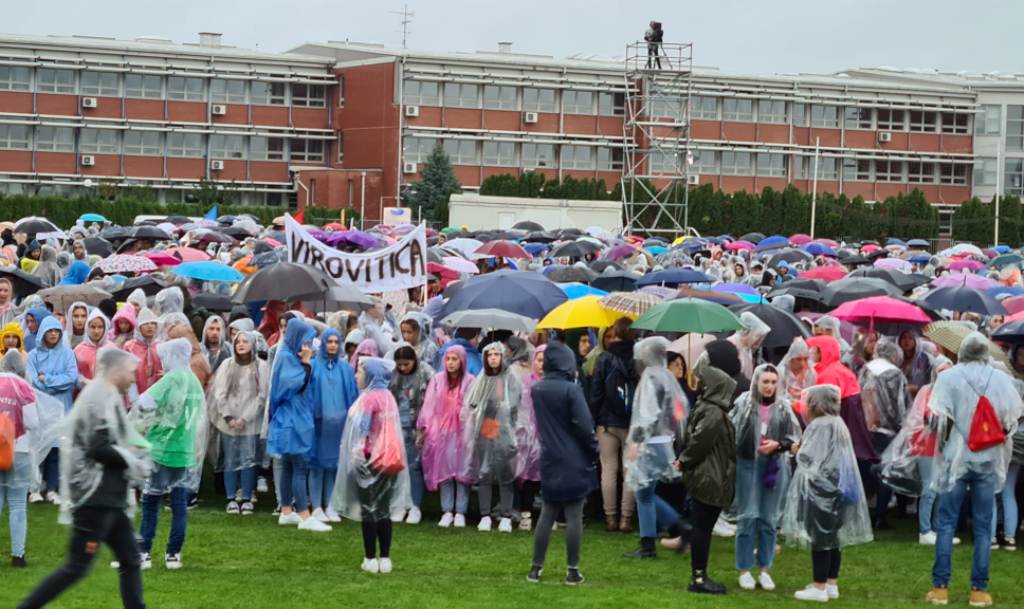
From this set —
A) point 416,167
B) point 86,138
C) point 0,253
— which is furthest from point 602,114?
point 0,253

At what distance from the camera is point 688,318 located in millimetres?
14562

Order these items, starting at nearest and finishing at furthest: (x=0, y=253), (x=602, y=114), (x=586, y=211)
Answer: (x=0, y=253) → (x=586, y=211) → (x=602, y=114)

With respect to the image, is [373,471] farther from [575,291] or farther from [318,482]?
[575,291]

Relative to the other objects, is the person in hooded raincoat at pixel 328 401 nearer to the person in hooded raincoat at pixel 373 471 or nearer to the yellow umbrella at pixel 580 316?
the person in hooded raincoat at pixel 373 471

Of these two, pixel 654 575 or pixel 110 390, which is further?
pixel 654 575

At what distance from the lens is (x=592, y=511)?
14945 mm

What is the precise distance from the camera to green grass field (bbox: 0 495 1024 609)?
11227 mm

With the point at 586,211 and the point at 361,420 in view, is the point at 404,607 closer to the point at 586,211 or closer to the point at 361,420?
the point at 361,420

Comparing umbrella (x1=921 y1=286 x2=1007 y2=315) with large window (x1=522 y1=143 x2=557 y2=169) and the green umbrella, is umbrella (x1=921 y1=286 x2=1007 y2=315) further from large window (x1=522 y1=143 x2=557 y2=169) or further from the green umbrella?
large window (x1=522 y1=143 x2=557 y2=169)

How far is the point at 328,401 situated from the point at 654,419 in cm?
308

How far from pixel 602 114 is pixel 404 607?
66845 millimetres

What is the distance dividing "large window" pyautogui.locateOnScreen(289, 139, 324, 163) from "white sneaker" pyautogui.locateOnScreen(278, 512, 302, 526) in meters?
63.0

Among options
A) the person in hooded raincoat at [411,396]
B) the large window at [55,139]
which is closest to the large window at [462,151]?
the large window at [55,139]

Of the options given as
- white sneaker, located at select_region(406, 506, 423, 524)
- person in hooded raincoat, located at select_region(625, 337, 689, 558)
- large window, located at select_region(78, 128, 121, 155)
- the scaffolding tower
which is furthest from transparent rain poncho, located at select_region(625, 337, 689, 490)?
large window, located at select_region(78, 128, 121, 155)
